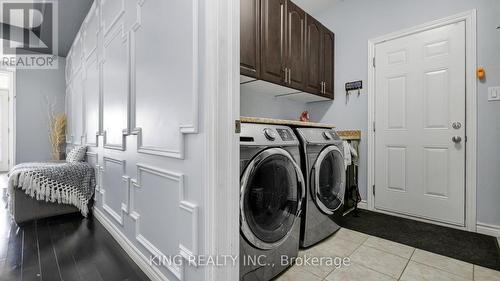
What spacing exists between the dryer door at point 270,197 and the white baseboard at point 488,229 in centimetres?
185

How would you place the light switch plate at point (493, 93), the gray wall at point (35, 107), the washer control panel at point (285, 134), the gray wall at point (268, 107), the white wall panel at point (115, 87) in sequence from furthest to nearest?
the gray wall at point (35, 107) → the gray wall at point (268, 107) → the light switch plate at point (493, 93) → the white wall panel at point (115, 87) → the washer control panel at point (285, 134)

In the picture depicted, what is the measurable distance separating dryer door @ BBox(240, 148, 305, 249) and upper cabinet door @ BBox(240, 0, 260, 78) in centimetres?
85

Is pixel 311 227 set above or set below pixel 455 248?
above

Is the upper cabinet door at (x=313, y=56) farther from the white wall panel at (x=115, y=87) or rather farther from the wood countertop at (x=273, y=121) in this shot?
the white wall panel at (x=115, y=87)

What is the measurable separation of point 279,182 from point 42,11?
395cm

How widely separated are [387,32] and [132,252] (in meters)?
3.35

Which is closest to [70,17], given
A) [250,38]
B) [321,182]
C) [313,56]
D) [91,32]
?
[91,32]

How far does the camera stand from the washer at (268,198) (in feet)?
4.26

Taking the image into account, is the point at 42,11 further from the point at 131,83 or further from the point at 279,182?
the point at 279,182

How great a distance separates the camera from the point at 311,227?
183cm

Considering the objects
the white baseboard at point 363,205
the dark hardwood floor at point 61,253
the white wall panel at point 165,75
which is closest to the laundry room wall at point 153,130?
the white wall panel at point 165,75

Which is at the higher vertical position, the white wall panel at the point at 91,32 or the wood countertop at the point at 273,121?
the white wall panel at the point at 91,32

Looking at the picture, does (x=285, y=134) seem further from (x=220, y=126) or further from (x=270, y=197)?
(x=220, y=126)

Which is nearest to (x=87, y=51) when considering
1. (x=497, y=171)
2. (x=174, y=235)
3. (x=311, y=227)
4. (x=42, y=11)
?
(x=42, y=11)
